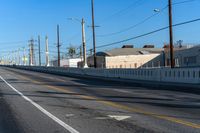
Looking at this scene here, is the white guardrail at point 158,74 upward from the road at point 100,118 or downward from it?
upward

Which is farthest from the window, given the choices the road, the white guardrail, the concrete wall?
the road

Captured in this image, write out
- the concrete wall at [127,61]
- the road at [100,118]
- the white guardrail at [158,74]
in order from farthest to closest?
the concrete wall at [127,61], the white guardrail at [158,74], the road at [100,118]

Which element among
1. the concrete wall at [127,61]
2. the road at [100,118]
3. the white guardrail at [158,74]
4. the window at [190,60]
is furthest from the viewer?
the concrete wall at [127,61]

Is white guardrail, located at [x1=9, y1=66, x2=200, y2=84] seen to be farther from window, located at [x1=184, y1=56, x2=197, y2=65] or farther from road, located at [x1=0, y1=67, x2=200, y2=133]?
window, located at [x1=184, y1=56, x2=197, y2=65]

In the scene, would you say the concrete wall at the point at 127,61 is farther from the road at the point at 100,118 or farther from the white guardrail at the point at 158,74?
the road at the point at 100,118

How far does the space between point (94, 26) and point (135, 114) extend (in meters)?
52.8

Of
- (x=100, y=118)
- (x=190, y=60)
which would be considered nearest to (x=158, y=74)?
(x=100, y=118)

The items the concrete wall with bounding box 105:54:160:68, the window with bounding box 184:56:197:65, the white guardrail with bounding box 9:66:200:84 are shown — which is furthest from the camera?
the concrete wall with bounding box 105:54:160:68

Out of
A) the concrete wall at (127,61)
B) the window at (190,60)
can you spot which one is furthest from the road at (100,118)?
the concrete wall at (127,61)

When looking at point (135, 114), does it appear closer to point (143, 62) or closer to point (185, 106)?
point (185, 106)

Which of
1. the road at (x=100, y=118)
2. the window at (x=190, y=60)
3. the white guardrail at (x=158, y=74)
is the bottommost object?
the road at (x=100, y=118)

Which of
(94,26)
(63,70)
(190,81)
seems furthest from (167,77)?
(63,70)

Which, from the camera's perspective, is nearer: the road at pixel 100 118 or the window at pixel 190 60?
the road at pixel 100 118

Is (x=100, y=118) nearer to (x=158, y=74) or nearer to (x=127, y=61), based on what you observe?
(x=158, y=74)
